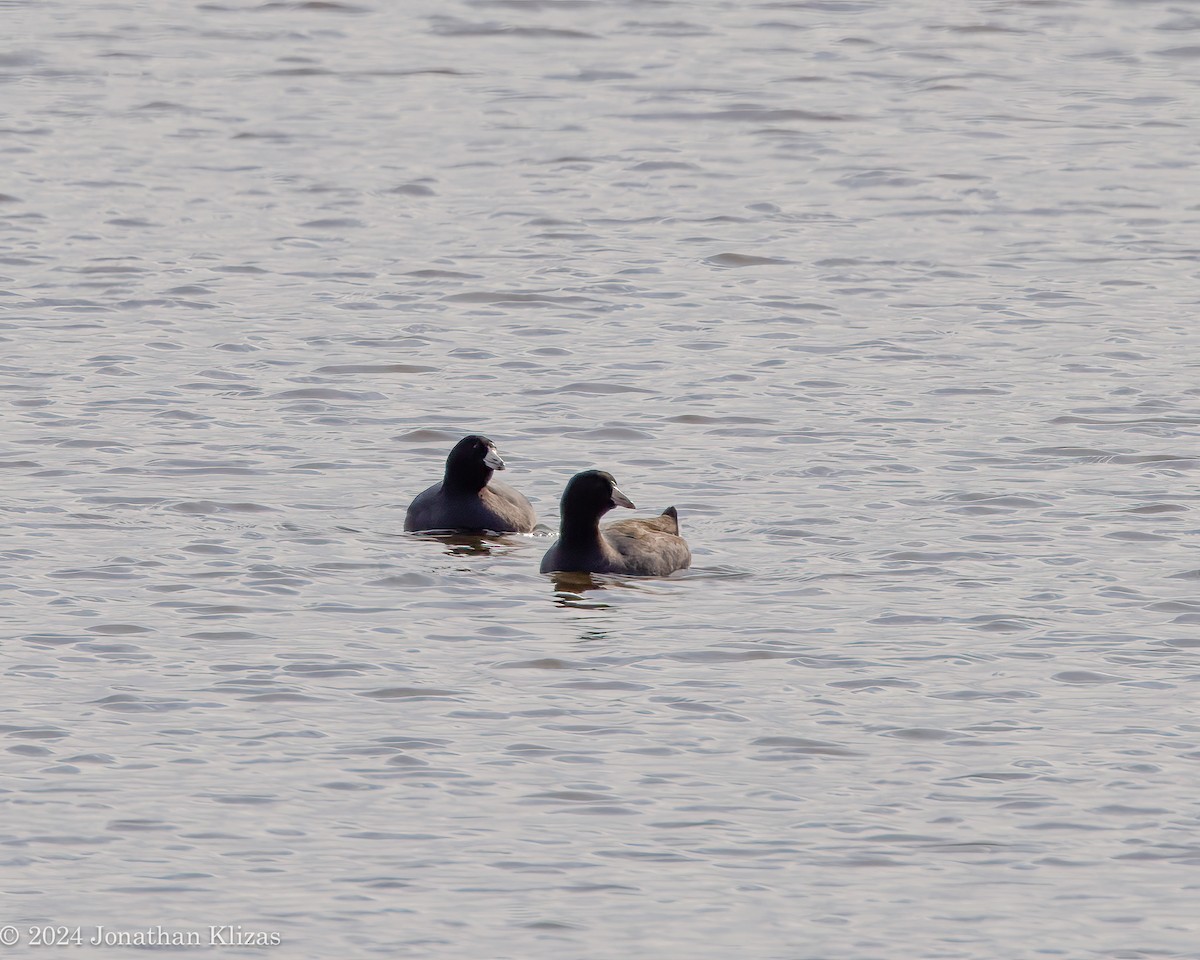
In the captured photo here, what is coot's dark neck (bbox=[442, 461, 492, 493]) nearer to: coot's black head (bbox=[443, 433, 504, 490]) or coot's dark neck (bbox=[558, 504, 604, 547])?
coot's black head (bbox=[443, 433, 504, 490])

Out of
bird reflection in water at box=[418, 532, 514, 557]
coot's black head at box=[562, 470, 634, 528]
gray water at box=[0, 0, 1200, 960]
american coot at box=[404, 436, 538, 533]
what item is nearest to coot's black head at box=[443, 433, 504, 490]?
american coot at box=[404, 436, 538, 533]

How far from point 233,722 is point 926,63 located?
23462mm

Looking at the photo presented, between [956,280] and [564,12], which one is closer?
[956,280]

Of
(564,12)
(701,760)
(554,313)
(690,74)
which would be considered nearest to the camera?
(701,760)

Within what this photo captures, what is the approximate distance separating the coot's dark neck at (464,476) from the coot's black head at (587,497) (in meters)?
1.08

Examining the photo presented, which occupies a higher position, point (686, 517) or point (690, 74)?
point (690, 74)

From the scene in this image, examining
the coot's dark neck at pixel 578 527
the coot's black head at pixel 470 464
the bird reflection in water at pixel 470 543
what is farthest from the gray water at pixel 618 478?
the coot's black head at pixel 470 464

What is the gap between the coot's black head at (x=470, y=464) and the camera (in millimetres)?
17172

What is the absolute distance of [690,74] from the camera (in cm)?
3341

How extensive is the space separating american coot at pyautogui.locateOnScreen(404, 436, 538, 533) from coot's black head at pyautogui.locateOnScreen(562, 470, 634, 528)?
3.55 feet

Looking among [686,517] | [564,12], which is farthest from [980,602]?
[564,12]

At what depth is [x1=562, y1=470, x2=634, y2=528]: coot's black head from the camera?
1620 cm

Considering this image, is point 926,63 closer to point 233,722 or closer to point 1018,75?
point 1018,75

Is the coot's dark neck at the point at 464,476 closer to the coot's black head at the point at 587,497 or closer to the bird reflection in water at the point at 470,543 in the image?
the bird reflection in water at the point at 470,543
